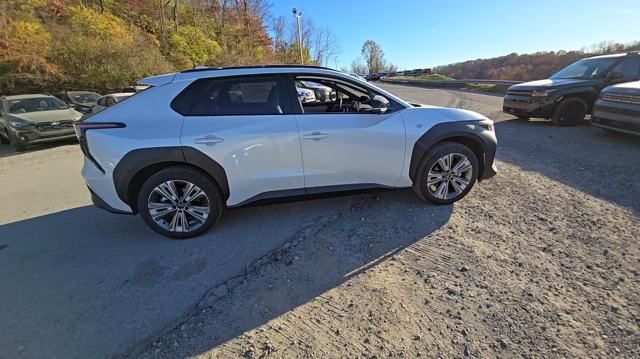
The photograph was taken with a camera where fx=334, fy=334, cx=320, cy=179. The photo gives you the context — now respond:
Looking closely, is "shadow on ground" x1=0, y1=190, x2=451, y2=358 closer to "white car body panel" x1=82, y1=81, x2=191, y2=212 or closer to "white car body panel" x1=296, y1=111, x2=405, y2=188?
"white car body panel" x1=296, y1=111, x2=405, y2=188

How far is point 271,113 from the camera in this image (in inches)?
139

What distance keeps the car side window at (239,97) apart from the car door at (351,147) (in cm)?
30

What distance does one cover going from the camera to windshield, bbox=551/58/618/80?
845 cm

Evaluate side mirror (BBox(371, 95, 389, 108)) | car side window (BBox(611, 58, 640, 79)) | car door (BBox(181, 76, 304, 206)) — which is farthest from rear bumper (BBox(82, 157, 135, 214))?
car side window (BBox(611, 58, 640, 79))

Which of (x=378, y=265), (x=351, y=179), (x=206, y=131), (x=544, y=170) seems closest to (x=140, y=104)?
(x=206, y=131)

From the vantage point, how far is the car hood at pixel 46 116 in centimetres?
923

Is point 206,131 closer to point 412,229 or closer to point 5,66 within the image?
point 412,229

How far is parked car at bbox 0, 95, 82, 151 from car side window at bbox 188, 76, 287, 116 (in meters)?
8.03

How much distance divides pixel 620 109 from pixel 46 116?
1382cm

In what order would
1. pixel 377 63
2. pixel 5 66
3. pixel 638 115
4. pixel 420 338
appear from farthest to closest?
1. pixel 377 63
2. pixel 5 66
3. pixel 638 115
4. pixel 420 338

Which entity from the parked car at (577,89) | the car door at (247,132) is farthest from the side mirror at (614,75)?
the car door at (247,132)

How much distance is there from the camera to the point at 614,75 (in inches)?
322

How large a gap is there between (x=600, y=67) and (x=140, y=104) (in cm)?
1059

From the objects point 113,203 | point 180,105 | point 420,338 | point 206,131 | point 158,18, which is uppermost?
point 158,18
